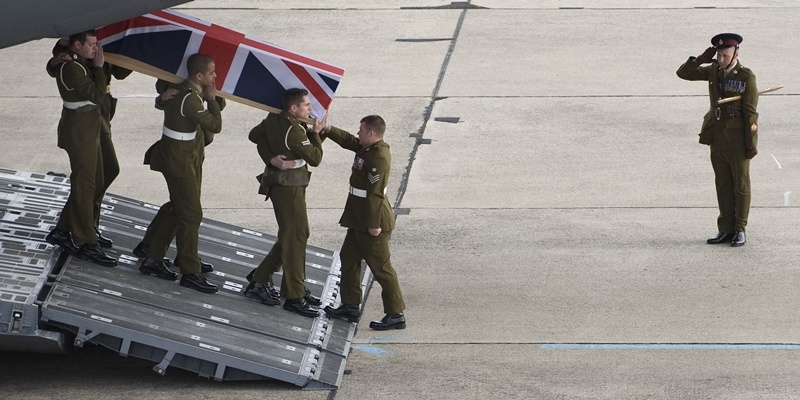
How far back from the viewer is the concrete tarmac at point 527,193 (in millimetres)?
8023

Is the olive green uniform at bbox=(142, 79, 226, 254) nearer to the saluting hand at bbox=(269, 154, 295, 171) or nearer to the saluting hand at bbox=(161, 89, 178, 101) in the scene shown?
the saluting hand at bbox=(161, 89, 178, 101)

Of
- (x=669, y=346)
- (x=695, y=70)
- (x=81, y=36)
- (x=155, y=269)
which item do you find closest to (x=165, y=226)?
(x=155, y=269)

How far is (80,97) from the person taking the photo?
847 centimetres

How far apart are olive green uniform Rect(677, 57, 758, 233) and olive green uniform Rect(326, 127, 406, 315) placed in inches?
131

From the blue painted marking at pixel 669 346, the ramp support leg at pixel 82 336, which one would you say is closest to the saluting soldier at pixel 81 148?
the ramp support leg at pixel 82 336

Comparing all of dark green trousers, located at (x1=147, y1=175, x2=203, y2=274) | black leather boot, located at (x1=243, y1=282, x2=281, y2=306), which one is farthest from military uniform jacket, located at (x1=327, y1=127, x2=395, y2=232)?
dark green trousers, located at (x1=147, y1=175, x2=203, y2=274)

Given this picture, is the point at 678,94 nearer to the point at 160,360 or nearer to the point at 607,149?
the point at 607,149

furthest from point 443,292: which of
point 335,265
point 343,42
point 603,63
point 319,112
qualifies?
point 343,42

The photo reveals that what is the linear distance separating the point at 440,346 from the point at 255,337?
4.43ft

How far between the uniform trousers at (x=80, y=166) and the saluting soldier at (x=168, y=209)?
18.4 inches

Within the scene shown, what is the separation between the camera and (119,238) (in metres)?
9.37

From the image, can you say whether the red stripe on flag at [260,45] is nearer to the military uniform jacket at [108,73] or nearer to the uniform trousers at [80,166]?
the military uniform jacket at [108,73]

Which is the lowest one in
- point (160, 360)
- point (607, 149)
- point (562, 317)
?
point (160, 360)

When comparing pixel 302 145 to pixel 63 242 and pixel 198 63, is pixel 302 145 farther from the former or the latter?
pixel 63 242
